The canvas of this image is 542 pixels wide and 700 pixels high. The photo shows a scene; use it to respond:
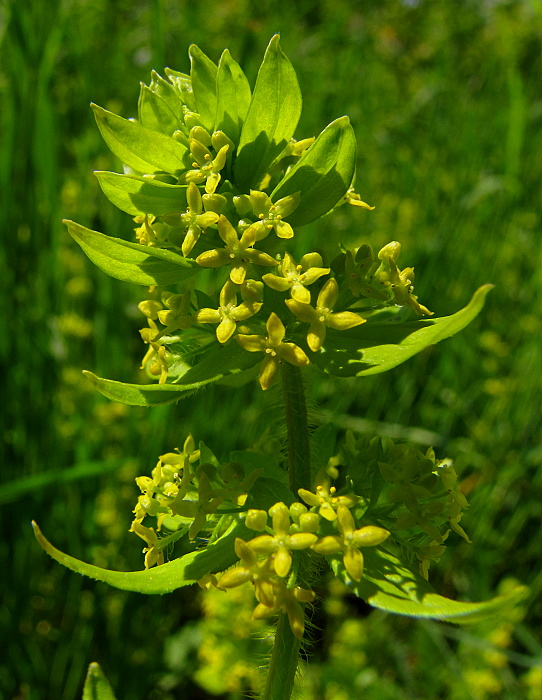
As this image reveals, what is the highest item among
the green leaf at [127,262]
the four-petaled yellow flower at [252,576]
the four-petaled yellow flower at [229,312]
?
the green leaf at [127,262]

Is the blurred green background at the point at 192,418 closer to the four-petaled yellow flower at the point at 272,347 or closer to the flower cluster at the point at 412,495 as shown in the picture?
the flower cluster at the point at 412,495

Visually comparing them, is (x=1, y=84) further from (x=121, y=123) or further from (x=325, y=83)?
(x=121, y=123)

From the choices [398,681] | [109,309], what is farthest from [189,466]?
[398,681]

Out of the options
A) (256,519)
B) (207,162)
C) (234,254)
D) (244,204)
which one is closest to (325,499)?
(256,519)

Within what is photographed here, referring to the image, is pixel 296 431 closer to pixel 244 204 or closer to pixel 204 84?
pixel 244 204

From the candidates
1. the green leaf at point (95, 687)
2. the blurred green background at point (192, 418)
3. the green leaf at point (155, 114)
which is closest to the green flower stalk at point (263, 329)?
the green leaf at point (155, 114)

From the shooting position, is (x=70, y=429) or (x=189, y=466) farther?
(x=70, y=429)
